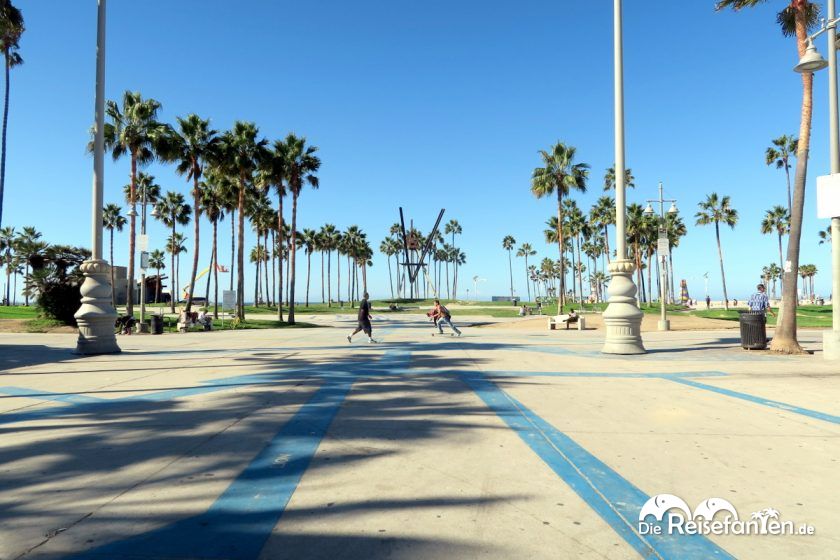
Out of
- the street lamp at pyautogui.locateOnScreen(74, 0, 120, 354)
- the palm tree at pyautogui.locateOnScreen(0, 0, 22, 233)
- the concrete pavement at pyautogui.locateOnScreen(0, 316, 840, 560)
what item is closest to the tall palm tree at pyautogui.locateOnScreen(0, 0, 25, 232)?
the palm tree at pyautogui.locateOnScreen(0, 0, 22, 233)

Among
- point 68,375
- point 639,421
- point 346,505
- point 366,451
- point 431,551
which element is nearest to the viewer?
point 431,551

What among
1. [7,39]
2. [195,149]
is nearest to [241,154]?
[195,149]

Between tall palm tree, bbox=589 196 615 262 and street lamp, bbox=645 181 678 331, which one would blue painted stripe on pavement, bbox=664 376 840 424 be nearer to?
street lamp, bbox=645 181 678 331

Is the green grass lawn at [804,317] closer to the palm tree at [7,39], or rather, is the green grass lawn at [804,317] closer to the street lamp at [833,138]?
the street lamp at [833,138]

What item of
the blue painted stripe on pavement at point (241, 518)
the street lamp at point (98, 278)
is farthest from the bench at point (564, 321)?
the blue painted stripe on pavement at point (241, 518)

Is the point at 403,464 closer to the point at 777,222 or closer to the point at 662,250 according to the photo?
the point at 662,250

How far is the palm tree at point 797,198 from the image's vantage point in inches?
495

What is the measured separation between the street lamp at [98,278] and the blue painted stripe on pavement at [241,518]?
1068 cm

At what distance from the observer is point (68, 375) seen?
920 cm

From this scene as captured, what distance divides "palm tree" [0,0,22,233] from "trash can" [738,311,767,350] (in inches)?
1125

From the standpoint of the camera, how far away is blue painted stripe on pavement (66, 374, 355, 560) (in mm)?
2637

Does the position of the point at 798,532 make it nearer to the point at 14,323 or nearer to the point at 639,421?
the point at 639,421

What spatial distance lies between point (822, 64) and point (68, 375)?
1807 centimetres

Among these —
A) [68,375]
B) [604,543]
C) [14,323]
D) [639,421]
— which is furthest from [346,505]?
[14,323]
